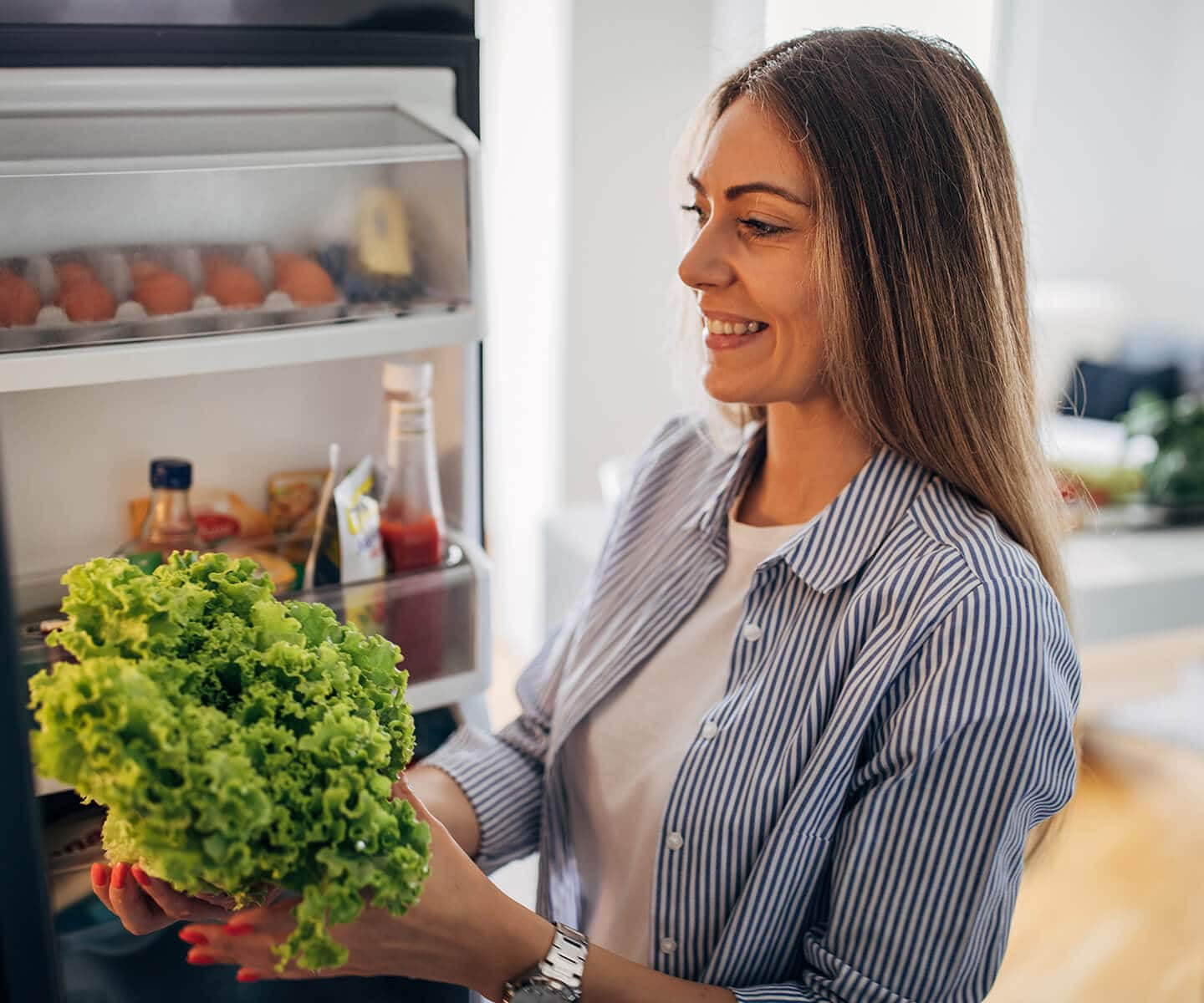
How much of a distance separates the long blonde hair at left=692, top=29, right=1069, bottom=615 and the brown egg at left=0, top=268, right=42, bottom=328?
652mm

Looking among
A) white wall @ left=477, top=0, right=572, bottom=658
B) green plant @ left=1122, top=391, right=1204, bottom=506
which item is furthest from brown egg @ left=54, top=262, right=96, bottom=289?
green plant @ left=1122, top=391, right=1204, bottom=506

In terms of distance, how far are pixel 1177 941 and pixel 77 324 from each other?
2.34 m

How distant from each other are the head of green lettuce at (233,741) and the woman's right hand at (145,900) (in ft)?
0.11

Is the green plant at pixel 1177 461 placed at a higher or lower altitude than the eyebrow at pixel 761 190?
lower

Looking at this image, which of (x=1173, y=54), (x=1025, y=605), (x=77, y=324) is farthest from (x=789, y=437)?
(x=1173, y=54)

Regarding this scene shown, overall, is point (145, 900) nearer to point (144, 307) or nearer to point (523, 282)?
point (144, 307)

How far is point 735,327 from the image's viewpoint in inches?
43.0

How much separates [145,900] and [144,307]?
516mm

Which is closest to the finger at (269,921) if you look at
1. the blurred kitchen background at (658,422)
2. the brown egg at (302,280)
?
the brown egg at (302,280)

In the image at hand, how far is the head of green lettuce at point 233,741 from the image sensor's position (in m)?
0.60

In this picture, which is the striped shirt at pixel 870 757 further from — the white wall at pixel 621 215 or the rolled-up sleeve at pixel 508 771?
the white wall at pixel 621 215

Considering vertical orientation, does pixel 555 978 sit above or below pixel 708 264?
below

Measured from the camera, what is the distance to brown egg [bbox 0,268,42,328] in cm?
97

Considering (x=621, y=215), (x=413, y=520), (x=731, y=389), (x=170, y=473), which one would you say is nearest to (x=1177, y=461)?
(x=621, y=215)
